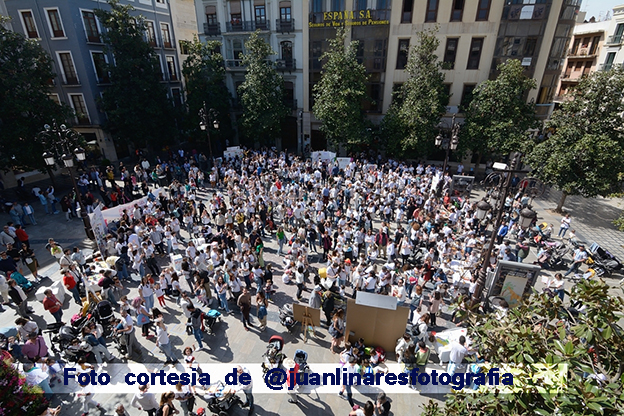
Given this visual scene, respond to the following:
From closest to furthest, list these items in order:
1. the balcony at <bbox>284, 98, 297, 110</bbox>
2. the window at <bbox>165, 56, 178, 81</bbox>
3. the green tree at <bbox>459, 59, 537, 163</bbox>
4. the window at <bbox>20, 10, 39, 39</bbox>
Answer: the green tree at <bbox>459, 59, 537, 163</bbox> → the window at <bbox>20, 10, 39, 39</bbox> → the balcony at <bbox>284, 98, 297, 110</bbox> → the window at <bbox>165, 56, 178, 81</bbox>

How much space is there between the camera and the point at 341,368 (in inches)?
367

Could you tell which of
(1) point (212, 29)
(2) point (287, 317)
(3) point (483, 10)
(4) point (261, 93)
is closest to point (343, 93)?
(4) point (261, 93)

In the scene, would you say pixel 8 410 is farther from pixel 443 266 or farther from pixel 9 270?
pixel 443 266

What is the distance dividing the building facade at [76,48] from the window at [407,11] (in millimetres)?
23476

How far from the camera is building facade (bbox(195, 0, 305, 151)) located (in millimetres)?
29547

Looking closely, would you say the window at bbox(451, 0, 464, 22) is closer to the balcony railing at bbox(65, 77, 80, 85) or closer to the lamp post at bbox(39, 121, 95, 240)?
the lamp post at bbox(39, 121, 95, 240)

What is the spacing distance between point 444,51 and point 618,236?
18.0m

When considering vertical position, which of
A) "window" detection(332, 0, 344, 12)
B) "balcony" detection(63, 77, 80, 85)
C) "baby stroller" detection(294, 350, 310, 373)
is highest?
"window" detection(332, 0, 344, 12)

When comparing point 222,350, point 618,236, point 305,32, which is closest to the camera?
point 222,350

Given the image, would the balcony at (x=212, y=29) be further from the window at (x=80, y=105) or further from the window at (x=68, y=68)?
the window at (x=80, y=105)

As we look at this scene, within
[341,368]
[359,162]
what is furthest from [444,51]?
[341,368]

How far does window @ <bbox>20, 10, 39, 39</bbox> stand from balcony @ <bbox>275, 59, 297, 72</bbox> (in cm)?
1921

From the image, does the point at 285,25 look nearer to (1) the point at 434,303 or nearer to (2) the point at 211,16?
(2) the point at 211,16

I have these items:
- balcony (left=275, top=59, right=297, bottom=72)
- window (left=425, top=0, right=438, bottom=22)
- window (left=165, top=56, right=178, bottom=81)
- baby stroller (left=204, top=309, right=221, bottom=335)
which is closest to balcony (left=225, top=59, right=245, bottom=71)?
balcony (left=275, top=59, right=297, bottom=72)
